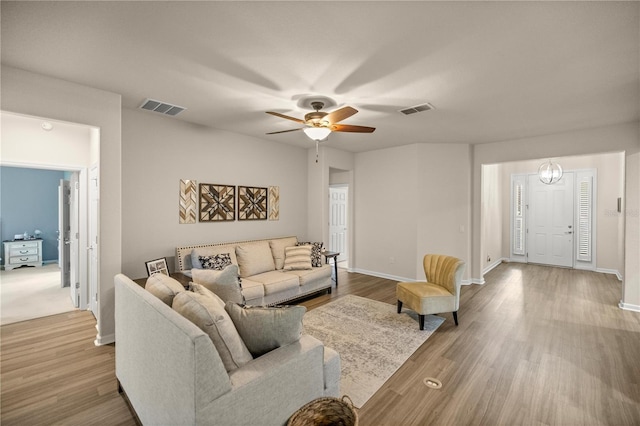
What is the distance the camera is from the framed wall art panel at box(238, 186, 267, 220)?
16.0 ft

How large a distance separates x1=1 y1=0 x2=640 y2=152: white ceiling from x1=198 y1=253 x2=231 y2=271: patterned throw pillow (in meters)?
1.99

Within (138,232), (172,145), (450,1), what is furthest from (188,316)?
(172,145)

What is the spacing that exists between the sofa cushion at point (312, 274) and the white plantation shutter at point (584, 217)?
643cm

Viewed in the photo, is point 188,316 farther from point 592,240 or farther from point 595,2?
point 592,240

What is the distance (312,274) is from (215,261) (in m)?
1.51

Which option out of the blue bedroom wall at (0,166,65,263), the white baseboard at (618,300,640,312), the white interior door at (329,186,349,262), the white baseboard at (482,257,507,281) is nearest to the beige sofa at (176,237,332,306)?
the white interior door at (329,186,349,262)

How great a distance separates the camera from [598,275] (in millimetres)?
6148

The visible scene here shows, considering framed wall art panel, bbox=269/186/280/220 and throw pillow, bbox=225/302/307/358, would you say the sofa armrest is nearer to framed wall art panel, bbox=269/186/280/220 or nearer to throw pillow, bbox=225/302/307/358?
throw pillow, bbox=225/302/307/358

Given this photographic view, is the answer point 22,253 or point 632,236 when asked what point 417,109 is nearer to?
point 632,236

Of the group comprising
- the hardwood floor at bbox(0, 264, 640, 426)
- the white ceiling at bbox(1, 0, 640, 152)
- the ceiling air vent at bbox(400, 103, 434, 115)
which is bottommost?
the hardwood floor at bbox(0, 264, 640, 426)

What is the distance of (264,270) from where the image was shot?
4.51 m

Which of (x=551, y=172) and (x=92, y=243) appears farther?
(x=551, y=172)

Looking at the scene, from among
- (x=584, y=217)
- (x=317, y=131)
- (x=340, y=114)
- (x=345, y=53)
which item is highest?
(x=345, y=53)

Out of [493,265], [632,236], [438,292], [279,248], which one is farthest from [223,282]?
[493,265]
